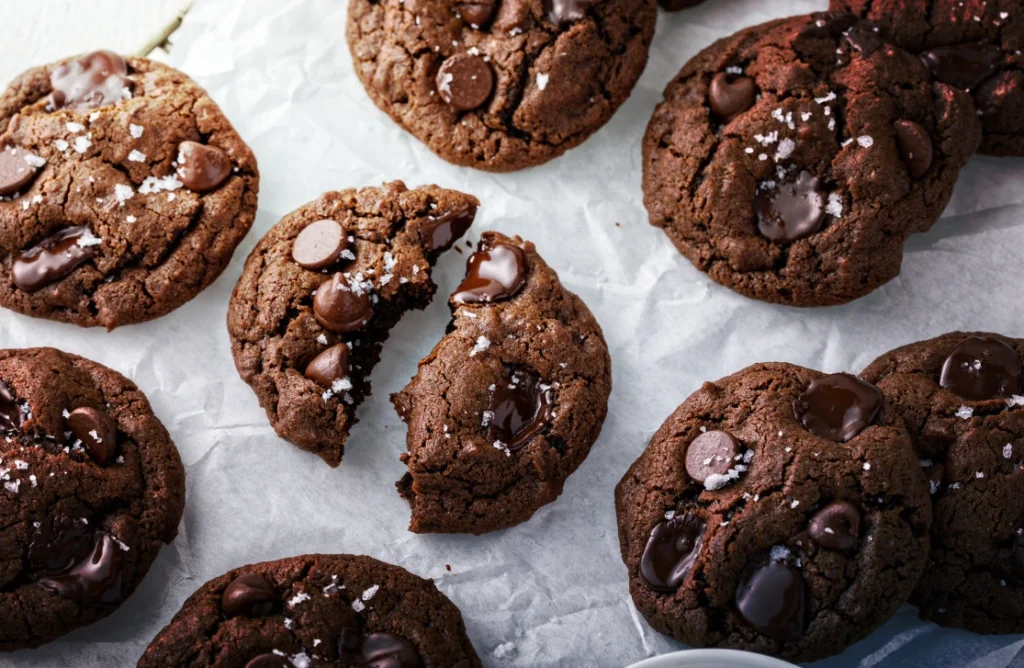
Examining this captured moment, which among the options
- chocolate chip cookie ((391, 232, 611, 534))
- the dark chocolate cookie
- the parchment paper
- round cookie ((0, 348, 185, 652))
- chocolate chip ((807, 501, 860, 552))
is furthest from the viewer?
the dark chocolate cookie

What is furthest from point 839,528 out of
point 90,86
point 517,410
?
point 90,86

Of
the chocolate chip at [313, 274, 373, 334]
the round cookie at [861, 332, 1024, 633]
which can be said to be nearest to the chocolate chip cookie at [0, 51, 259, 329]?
the chocolate chip at [313, 274, 373, 334]

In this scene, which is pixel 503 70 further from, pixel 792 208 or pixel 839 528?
pixel 839 528

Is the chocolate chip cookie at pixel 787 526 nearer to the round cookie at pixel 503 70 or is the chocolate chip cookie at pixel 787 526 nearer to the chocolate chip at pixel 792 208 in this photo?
the chocolate chip at pixel 792 208

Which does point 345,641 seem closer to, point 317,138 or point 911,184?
point 317,138

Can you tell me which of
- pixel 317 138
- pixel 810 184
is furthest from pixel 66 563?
pixel 810 184

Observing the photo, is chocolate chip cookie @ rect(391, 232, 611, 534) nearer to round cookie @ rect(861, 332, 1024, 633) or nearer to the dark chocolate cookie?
round cookie @ rect(861, 332, 1024, 633)
